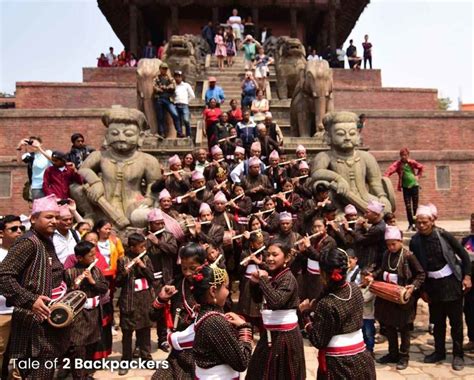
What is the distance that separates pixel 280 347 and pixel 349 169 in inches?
190

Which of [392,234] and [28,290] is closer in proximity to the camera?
[28,290]

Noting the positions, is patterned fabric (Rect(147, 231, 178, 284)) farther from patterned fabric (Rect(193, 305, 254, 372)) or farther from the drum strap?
patterned fabric (Rect(193, 305, 254, 372))

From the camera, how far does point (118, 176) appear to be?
7.33 metres

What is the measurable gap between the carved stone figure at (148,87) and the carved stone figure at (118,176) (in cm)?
276

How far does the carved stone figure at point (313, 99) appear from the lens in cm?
1052

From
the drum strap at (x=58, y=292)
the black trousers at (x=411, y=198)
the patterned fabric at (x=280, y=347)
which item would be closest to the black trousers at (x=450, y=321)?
the patterned fabric at (x=280, y=347)

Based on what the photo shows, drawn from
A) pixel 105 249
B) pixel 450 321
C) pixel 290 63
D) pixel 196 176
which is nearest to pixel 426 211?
pixel 450 321

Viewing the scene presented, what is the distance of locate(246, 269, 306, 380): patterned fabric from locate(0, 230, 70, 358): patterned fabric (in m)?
1.54

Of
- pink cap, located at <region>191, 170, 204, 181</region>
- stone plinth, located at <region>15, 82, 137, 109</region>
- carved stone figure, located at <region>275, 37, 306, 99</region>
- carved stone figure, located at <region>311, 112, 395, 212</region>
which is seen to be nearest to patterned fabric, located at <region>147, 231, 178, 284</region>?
pink cap, located at <region>191, 170, 204, 181</region>

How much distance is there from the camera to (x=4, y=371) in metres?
4.23

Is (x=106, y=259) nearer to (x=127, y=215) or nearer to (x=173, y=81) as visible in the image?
(x=127, y=215)

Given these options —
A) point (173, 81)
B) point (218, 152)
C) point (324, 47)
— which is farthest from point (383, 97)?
point (218, 152)

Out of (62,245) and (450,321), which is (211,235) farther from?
(450,321)

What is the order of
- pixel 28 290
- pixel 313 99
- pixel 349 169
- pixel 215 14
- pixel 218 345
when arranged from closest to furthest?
pixel 218 345 → pixel 28 290 → pixel 349 169 → pixel 313 99 → pixel 215 14
